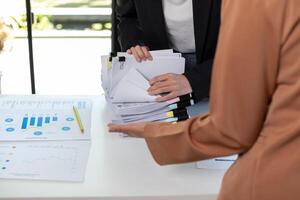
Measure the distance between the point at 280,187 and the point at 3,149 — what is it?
749mm

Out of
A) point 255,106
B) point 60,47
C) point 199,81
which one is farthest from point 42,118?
point 60,47

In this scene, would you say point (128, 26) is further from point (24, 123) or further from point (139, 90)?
point (24, 123)

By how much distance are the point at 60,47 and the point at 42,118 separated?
7.40ft

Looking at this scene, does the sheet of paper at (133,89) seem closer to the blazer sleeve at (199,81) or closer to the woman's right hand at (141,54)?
the woman's right hand at (141,54)

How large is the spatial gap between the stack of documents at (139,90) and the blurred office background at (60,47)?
6.01 feet

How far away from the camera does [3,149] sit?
1.27 meters

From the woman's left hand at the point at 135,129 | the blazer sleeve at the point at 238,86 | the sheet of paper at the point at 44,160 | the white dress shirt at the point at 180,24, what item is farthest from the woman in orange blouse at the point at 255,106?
the white dress shirt at the point at 180,24

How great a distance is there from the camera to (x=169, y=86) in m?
1.43

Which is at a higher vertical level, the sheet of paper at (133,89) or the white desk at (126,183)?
A: the sheet of paper at (133,89)

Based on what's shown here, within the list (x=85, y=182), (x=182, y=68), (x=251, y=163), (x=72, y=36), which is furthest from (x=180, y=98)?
(x=72, y=36)

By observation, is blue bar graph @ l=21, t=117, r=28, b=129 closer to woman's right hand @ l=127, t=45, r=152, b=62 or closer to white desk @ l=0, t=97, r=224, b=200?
white desk @ l=0, t=97, r=224, b=200

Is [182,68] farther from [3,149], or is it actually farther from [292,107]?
[292,107]

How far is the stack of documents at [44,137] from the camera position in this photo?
46.9 inches

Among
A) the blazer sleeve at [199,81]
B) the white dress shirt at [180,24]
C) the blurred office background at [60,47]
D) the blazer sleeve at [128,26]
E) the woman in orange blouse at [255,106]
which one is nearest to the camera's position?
the woman in orange blouse at [255,106]
